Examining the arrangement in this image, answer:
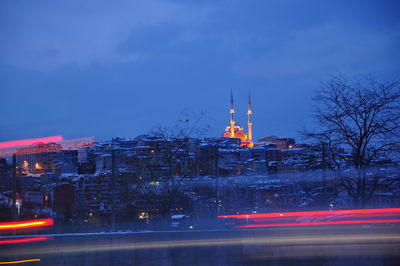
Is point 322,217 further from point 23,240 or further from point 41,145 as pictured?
point 41,145

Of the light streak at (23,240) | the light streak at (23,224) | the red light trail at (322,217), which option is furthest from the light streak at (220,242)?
the light streak at (23,224)

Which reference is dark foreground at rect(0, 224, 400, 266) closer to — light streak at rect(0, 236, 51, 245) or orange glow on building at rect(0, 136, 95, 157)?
light streak at rect(0, 236, 51, 245)

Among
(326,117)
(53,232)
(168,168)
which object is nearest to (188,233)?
(168,168)

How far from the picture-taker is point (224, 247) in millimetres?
9492

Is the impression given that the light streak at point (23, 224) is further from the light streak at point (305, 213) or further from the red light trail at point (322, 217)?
the red light trail at point (322, 217)

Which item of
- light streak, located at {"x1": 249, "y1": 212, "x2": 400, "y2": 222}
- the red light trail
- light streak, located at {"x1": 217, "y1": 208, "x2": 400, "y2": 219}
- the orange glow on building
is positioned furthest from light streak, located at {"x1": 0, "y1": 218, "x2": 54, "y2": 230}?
light streak, located at {"x1": 249, "y1": 212, "x2": 400, "y2": 222}

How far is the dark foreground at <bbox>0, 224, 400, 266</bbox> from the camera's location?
831 cm

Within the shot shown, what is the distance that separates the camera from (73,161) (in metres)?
13.8

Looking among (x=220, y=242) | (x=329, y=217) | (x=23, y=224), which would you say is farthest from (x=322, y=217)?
(x=23, y=224)

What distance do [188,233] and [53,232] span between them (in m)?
3.81

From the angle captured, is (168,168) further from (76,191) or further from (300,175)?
(300,175)

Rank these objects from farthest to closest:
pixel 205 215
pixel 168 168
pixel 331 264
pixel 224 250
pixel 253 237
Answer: pixel 168 168
pixel 205 215
pixel 253 237
pixel 224 250
pixel 331 264

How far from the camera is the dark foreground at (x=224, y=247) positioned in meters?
8.31

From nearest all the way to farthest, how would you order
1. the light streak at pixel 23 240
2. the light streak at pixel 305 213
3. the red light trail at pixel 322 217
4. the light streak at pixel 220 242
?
1. the light streak at pixel 220 242
2. the light streak at pixel 23 240
3. the red light trail at pixel 322 217
4. the light streak at pixel 305 213
